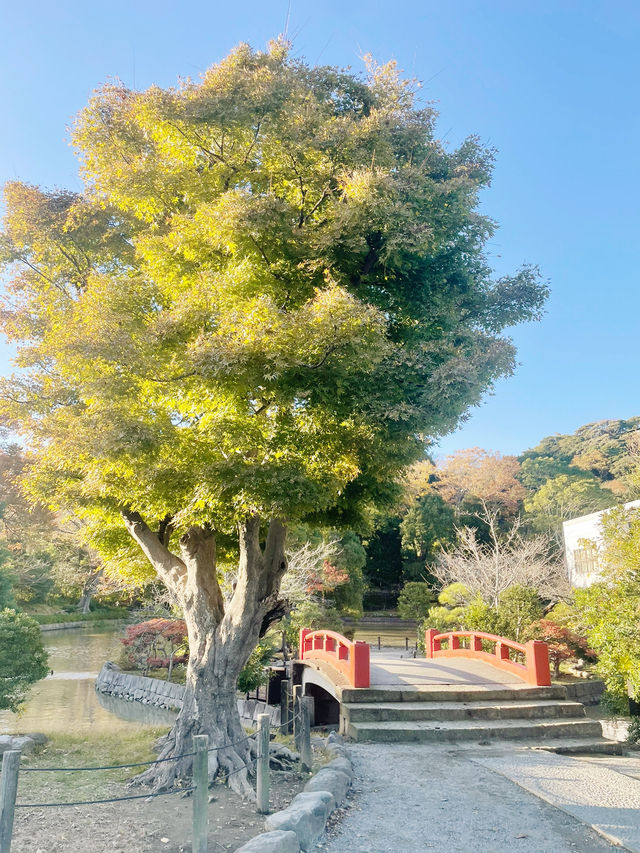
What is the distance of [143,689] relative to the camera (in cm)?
1878

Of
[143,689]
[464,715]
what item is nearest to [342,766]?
[464,715]

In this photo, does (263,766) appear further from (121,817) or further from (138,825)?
(121,817)

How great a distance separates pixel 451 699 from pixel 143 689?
12.4 metres

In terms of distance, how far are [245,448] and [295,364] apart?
4.51 ft

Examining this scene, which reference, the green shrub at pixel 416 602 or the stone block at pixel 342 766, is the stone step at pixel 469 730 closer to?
the stone block at pixel 342 766

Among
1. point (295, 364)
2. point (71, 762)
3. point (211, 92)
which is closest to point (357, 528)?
point (295, 364)

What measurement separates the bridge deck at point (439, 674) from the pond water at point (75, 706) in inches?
265

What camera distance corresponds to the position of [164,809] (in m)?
6.58

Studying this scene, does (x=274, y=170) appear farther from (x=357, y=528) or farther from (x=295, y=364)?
(x=357, y=528)

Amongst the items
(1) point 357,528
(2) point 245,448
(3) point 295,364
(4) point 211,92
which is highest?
(4) point 211,92

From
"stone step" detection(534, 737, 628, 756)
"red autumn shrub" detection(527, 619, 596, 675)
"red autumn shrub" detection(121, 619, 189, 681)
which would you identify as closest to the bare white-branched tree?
"red autumn shrub" detection(527, 619, 596, 675)

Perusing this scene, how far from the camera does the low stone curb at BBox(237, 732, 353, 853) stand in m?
4.26

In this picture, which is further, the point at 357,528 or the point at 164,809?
the point at 357,528

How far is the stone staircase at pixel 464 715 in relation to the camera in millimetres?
8703
